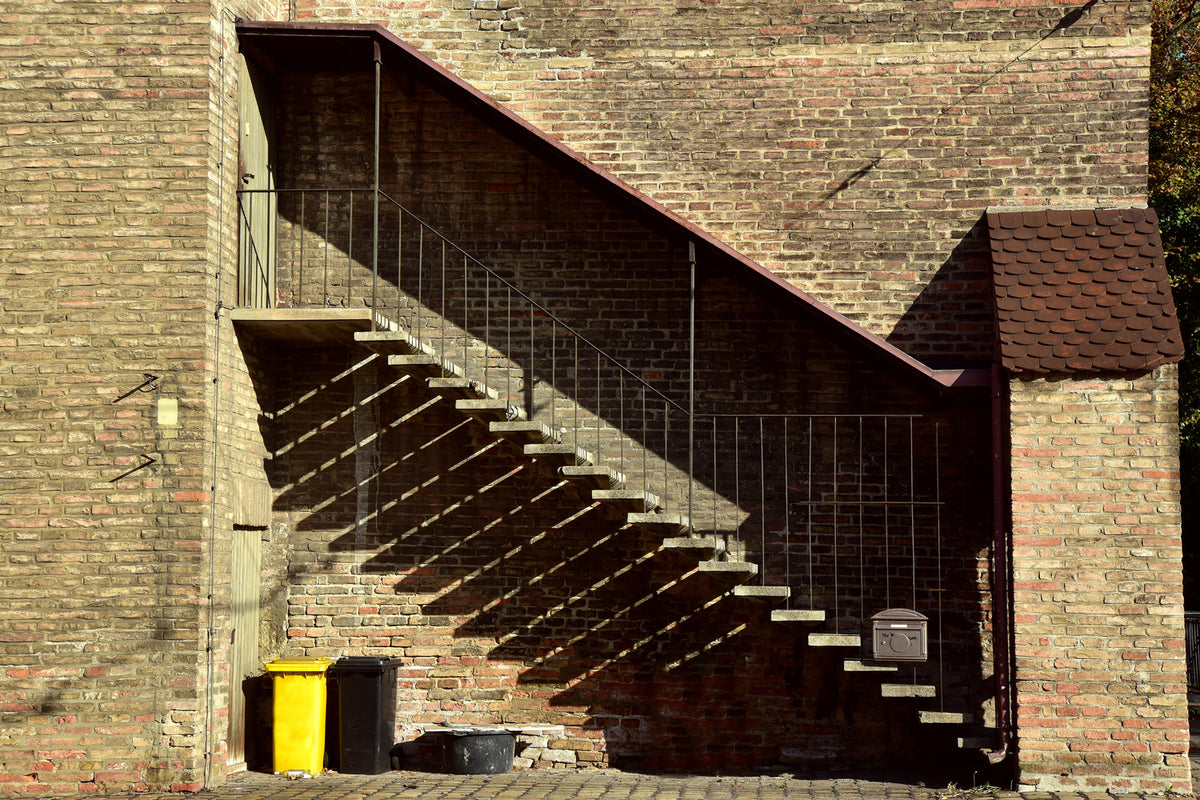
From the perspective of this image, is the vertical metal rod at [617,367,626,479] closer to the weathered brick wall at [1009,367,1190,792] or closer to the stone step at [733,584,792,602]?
the stone step at [733,584,792,602]

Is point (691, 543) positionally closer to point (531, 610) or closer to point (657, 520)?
point (657, 520)

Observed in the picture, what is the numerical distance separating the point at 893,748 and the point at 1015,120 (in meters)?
5.34

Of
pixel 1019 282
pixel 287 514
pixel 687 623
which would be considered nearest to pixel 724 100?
pixel 1019 282

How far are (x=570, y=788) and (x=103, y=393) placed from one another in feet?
15.0

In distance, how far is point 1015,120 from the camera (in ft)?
32.4

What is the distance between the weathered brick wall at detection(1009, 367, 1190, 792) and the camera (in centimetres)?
835

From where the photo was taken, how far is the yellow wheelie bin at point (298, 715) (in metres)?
9.27

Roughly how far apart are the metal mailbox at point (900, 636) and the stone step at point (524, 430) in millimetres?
2845

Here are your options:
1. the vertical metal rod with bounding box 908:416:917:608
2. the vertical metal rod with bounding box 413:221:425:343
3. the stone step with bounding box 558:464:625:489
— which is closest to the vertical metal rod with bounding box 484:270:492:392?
the vertical metal rod with bounding box 413:221:425:343

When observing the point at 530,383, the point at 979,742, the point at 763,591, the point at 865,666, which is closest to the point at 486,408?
the point at 530,383

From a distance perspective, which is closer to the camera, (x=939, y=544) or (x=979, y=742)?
(x=979, y=742)

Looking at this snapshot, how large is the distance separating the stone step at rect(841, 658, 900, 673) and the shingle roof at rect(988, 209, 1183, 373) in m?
2.42

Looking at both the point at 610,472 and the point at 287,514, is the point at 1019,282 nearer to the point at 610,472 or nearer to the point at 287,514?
the point at 610,472

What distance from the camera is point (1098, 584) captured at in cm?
851
